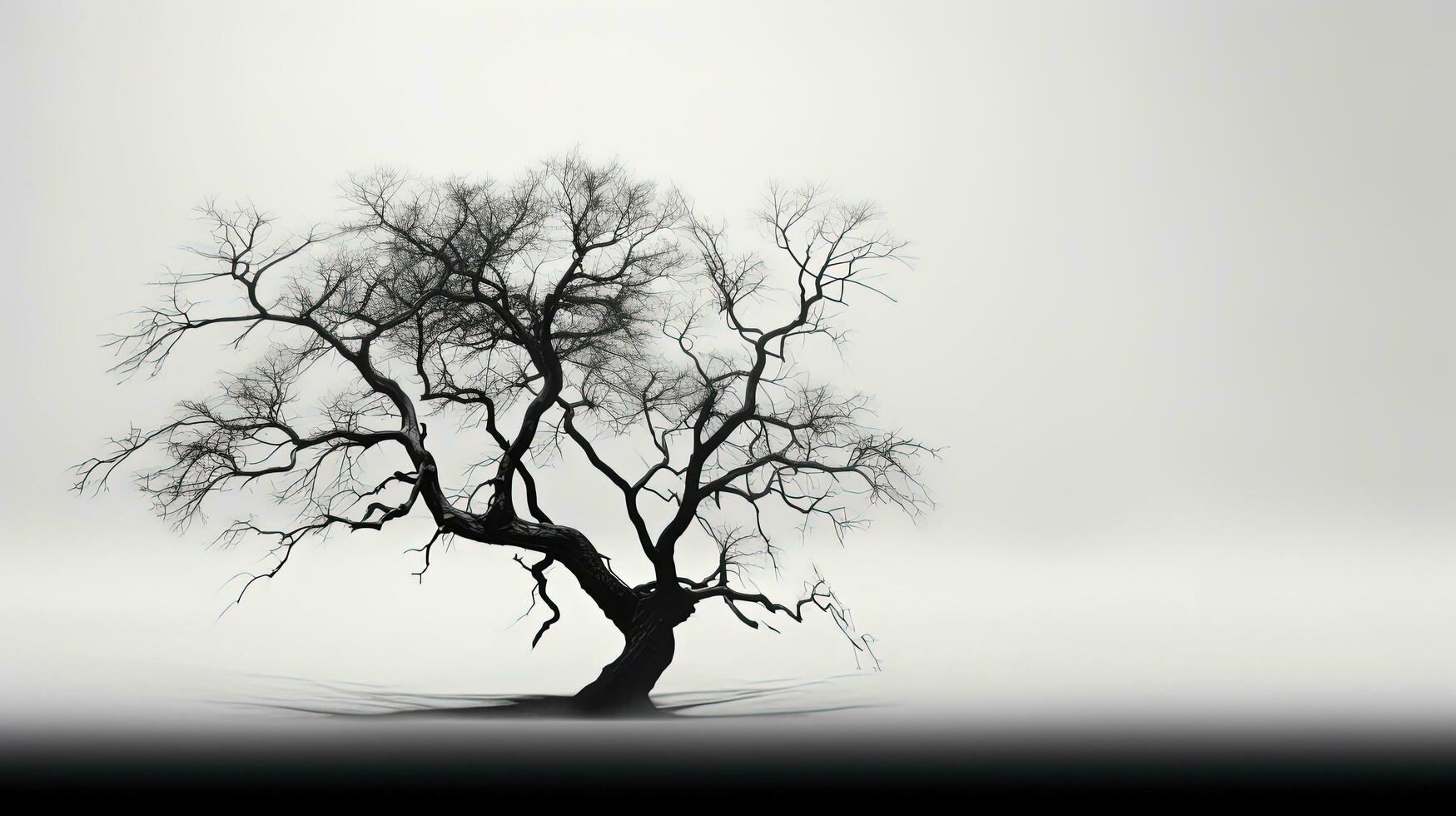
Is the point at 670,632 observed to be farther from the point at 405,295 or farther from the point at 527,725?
the point at 405,295

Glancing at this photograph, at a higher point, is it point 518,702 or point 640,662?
point 640,662

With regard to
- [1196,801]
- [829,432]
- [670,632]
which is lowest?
[1196,801]

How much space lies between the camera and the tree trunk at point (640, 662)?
10.6 m

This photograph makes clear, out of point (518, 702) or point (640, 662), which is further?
point (518, 702)

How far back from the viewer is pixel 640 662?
35.0 feet

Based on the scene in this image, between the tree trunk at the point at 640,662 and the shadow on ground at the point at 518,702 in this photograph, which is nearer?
the shadow on ground at the point at 518,702

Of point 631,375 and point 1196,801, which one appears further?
point 631,375

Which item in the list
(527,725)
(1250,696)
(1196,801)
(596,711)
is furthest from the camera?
(1250,696)

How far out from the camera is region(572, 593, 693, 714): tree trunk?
1060cm

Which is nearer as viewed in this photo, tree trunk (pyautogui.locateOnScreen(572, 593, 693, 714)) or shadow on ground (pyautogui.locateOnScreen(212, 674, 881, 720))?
shadow on ground (pyautogui.locateOnScreen(212, 674, 881, 720))

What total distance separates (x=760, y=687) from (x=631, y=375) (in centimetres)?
294

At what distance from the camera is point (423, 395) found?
35.6 feet

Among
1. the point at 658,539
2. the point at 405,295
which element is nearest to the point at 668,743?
the point at 658,539

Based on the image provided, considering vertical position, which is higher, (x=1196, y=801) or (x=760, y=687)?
(x=760, y=687)
